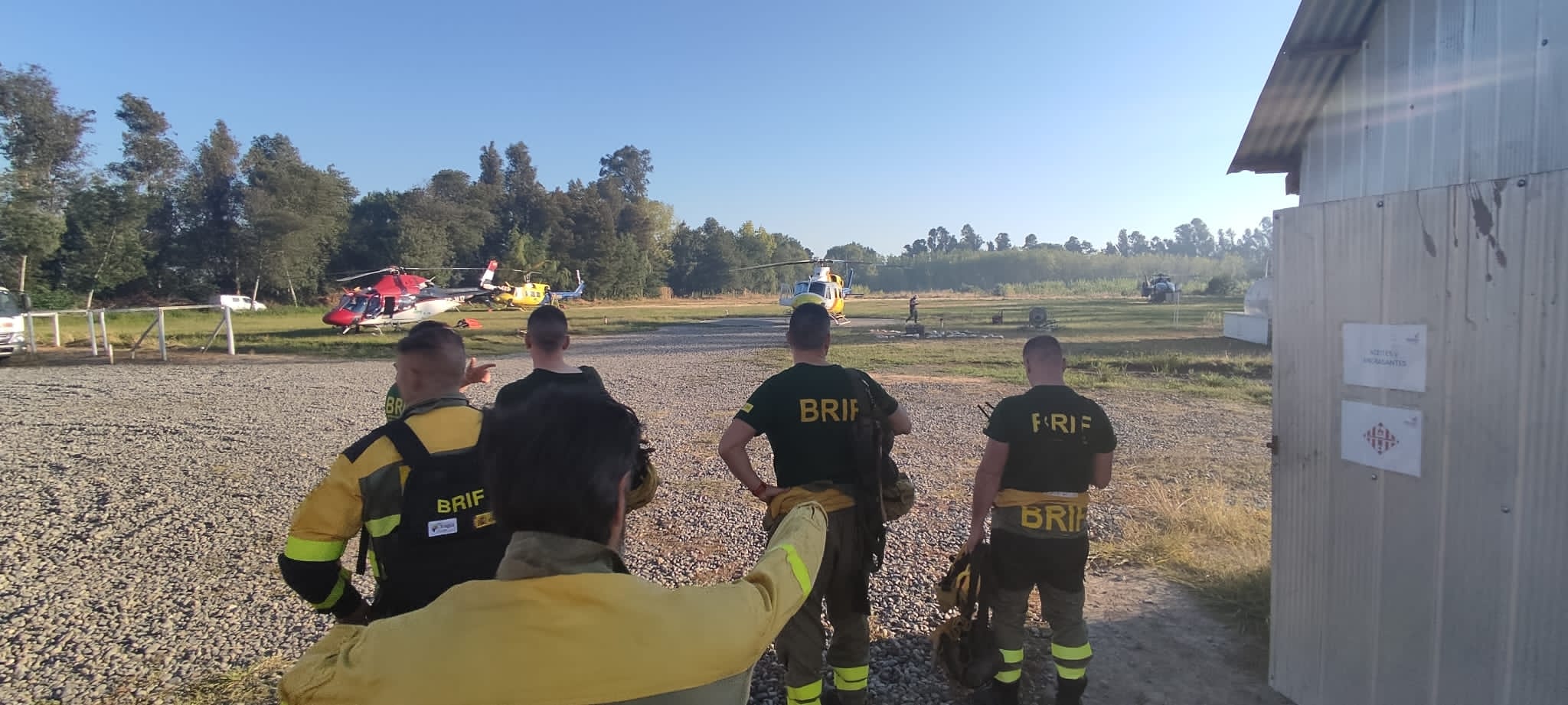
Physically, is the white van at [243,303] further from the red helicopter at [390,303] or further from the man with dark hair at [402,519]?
the man with dark hair at [402,519]

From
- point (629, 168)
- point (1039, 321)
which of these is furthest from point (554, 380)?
point (629, 168)

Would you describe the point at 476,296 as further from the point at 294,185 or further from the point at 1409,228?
the point at 1409,228

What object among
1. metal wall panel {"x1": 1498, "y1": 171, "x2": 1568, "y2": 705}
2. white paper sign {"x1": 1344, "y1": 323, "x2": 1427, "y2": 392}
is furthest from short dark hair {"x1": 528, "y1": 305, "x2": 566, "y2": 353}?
metal wall panel {"x1": 1498, "y1": 171, "x2": 1568, "y2": 705}

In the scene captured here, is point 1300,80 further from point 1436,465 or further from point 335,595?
point 335,595

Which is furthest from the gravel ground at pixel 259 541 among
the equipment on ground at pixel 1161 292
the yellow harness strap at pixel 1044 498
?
the equipment on ground at pixel 1161 292

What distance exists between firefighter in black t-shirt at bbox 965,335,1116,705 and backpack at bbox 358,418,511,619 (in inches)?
80.2

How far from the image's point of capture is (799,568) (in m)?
1.58

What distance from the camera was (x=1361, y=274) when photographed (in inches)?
115

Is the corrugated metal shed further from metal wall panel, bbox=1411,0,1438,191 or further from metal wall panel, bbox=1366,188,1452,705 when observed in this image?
metal wall panel, bbox=1366,188,1452,705

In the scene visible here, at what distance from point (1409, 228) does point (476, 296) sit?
36958 millimetres

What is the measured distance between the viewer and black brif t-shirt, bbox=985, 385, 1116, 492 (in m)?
3.31

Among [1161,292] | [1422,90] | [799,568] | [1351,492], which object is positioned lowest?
[1351,492]

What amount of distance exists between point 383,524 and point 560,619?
1.42 metres

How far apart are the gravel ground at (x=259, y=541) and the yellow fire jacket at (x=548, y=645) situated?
2652mm
